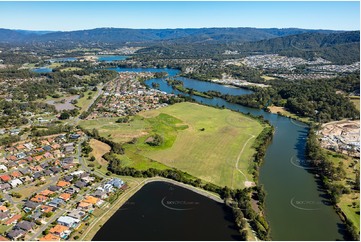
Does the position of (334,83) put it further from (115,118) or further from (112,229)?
(112,229)

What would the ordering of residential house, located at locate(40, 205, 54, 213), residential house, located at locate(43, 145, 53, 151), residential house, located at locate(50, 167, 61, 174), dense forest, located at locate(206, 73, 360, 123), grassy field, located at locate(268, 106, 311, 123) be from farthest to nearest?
dense forest, located at locate(206, 73, 360, 123) → grassy field, located at locate(268, 106, 311, 123) → residential house, located at locate(43, 145, 53, 151) → residential house, located at locate(50, 167, 61, 174) → residential house, located at locate(40, 205, 54, 213)

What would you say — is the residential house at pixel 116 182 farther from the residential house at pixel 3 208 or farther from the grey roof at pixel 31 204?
the residential house at pixel 3 208

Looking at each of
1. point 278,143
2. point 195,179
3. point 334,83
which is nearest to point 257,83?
point 334,83

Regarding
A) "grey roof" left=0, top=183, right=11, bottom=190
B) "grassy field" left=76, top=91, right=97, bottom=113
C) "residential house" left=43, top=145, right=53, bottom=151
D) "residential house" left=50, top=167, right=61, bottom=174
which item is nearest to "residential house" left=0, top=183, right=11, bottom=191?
"grey roof" left=0, top=183, right=11, bottom=190

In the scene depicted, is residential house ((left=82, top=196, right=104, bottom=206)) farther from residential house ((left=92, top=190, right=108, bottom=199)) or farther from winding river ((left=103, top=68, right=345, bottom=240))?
winding river ((left=103, top=68, right=345, bottom=240))

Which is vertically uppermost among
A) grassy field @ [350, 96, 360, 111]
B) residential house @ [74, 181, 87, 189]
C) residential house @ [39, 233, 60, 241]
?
grassy field @ [350, 96, 360, 111]

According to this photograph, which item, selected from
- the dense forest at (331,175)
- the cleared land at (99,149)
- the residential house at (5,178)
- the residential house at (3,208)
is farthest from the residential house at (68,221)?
the dense forest at (331,175)
